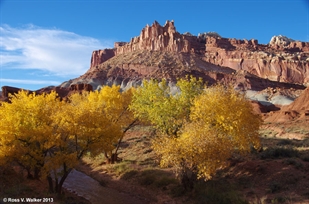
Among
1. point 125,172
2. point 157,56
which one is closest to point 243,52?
point 157,56

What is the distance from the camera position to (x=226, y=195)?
17.3m

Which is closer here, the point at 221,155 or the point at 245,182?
the point at 221,155

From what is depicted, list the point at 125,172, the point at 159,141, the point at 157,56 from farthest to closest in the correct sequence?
the point at 157,56 → the point at 125,172 → the point at 159,141

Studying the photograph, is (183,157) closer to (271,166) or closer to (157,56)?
(271,166)

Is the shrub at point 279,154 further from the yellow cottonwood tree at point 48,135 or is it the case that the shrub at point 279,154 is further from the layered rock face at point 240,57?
the layered rock face at point 240,57

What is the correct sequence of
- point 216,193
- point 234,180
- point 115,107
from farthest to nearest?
point 115,107 → point 234,180 → point 216,193

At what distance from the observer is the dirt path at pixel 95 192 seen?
20.0 metres

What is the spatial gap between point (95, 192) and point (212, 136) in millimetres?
10276

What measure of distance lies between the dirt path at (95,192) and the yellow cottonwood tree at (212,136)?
4.30 meters

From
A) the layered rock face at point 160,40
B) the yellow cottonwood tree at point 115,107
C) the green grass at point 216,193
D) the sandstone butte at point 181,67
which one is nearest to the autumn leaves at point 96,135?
the green grass at point 216,193

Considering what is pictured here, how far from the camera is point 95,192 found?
2159cm

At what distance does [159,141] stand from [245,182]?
662 cm

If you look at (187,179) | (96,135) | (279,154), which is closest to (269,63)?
(279,154)

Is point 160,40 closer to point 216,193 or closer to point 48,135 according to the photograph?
point 48,135
